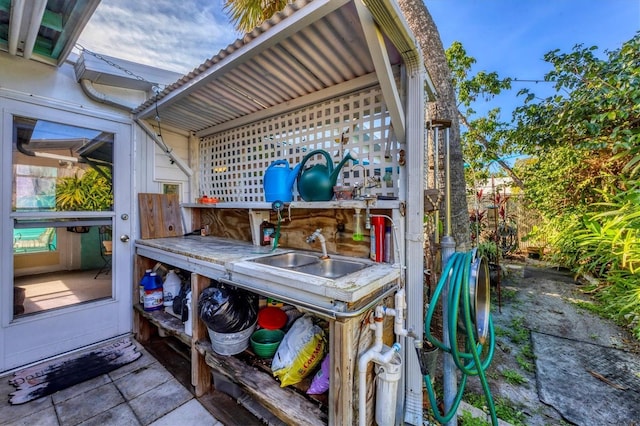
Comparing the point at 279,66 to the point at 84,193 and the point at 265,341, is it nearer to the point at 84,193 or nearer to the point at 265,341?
the point at 265,341

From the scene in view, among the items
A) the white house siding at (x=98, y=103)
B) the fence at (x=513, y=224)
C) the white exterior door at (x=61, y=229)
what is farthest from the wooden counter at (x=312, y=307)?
the fence at (x=513, y=224)

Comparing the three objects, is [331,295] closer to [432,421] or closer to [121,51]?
[432,421]

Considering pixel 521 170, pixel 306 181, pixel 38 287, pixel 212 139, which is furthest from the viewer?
pixel 521 170

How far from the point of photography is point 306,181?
1.87m

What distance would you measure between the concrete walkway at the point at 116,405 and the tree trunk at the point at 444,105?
2.67m

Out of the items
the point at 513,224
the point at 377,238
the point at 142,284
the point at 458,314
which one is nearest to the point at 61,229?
the point at 142,284

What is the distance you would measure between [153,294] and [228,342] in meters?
1.31

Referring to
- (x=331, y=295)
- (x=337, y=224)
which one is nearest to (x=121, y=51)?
(x=337, y=224)

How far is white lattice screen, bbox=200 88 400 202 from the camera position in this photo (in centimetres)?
181

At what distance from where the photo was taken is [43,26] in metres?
1.81

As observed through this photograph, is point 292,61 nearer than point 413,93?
No

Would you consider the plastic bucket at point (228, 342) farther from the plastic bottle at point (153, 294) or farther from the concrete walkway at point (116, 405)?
the plastic bottle at point (153, 294)

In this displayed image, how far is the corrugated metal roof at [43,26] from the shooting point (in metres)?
1.53

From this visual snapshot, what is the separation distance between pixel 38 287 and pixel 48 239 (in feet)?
1.42
